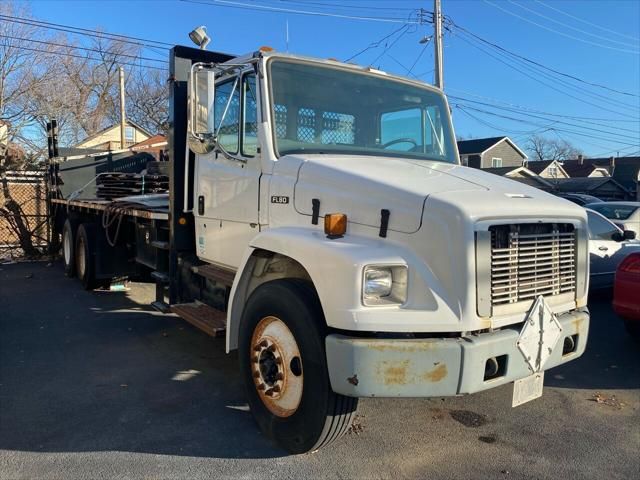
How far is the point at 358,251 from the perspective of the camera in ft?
9.96

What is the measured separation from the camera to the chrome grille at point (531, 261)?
10.1 ft

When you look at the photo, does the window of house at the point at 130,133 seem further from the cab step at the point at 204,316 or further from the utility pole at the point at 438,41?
the cab step at the point at 204,316

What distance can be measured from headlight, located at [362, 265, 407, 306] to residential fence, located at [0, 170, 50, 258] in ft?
35.6

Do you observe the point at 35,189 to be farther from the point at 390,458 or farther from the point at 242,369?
the point at 390,458

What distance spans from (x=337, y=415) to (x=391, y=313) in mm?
756

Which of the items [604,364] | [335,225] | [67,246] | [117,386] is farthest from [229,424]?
[67,246]

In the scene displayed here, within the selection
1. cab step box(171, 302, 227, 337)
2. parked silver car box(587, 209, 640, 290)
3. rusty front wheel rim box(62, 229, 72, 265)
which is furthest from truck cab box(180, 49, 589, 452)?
rusty front wheel rim box(62, 229, 72, 265)

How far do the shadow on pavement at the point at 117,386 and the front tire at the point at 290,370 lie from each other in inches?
11.3

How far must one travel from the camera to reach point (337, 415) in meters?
3.21

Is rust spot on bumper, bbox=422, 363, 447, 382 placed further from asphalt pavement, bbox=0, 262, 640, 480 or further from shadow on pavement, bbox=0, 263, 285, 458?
shadow on pavement, bbox=0, 263, 285, 458

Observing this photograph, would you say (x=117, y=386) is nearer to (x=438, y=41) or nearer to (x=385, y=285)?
(x=385, y=285)

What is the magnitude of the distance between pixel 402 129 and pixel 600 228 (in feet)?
17.5

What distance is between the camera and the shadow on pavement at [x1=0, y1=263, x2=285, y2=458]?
3721 mm

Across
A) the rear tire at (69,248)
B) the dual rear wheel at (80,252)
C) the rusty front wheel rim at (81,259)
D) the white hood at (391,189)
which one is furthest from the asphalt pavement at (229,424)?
the rear tire at (69,248)
